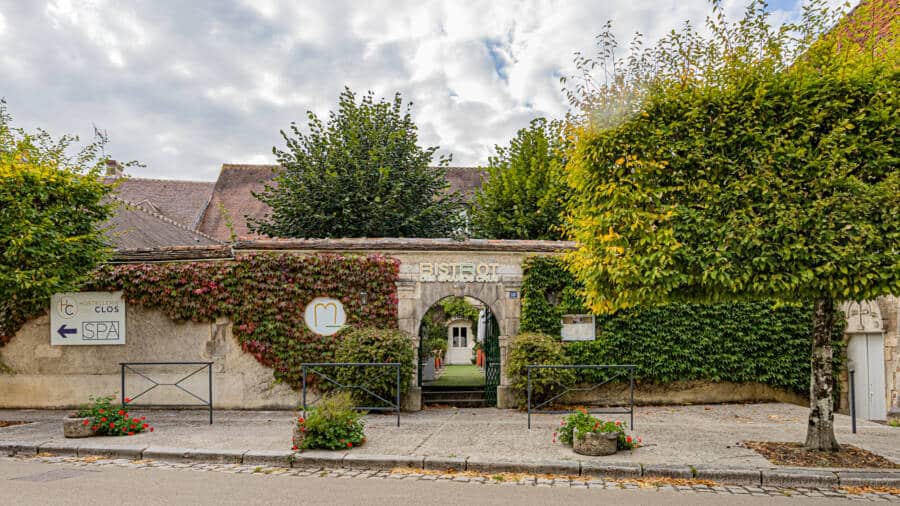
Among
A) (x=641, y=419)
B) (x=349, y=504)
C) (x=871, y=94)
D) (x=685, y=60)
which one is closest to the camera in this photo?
(x=349, y=504)

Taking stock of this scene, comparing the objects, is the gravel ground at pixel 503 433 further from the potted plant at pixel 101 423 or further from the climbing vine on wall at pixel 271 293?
the climbing vine on wall at pixel 271 293

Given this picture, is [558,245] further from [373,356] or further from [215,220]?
[215,220]

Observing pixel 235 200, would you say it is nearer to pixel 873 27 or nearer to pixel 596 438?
pixel 596 438

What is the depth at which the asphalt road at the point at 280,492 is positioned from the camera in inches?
203

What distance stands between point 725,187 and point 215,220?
2072cm

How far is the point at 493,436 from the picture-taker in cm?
790

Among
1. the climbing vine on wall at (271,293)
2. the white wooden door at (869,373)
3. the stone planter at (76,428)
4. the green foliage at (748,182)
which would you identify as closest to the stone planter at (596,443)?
the green foliage at (748,182)

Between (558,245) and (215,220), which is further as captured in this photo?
(215,220)

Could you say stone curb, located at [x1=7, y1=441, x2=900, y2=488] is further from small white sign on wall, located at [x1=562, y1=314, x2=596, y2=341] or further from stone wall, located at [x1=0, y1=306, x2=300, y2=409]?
small white sign on wall, located at [x1=562, y1=314, x2=596, y2=341]

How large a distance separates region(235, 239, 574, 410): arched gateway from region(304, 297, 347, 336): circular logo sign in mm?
972

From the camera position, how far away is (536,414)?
381 inches

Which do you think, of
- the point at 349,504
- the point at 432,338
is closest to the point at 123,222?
the point at 432,338

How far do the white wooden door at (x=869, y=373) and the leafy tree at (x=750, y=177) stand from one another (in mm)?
5384

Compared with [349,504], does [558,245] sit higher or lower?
higher
